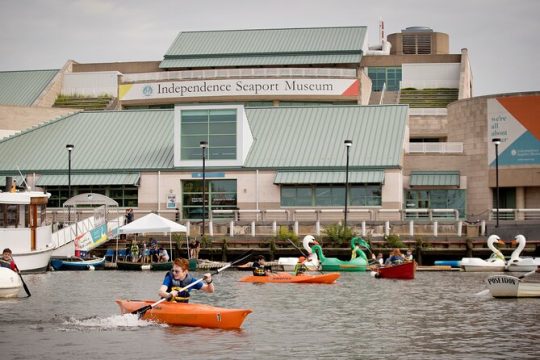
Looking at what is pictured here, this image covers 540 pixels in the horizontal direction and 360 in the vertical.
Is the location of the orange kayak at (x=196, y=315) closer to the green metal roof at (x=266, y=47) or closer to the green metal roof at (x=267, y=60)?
the green metal roof at (x=267, y=60)

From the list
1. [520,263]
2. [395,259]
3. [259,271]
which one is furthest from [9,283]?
[520,263]

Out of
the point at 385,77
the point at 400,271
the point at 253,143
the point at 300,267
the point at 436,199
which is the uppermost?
the point at 385,77

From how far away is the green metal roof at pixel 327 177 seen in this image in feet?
229

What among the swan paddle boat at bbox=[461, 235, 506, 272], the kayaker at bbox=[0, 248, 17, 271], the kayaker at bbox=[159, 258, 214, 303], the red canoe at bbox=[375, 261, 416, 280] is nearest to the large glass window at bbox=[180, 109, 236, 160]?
the swan paddle boat at bbox=[461, 235, 506, 272]

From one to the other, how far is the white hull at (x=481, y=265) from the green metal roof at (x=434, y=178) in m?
18.9

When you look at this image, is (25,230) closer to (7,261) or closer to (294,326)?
(7,261)

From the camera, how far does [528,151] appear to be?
74.2 meters

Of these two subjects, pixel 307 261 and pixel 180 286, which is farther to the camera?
pixel 307 261

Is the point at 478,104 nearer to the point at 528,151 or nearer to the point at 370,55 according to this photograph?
the point at 528,151

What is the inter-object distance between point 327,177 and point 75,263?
1914cm

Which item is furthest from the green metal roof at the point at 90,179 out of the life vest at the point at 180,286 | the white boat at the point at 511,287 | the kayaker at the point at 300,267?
the life vest at the point at 180,286

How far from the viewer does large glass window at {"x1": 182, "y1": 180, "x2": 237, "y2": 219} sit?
7294 centimetres

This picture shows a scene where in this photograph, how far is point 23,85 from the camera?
10400 cm

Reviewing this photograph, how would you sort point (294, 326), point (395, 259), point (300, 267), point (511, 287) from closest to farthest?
point (294, 326), point (511, 287), point (300, 267), point (395, 259)
